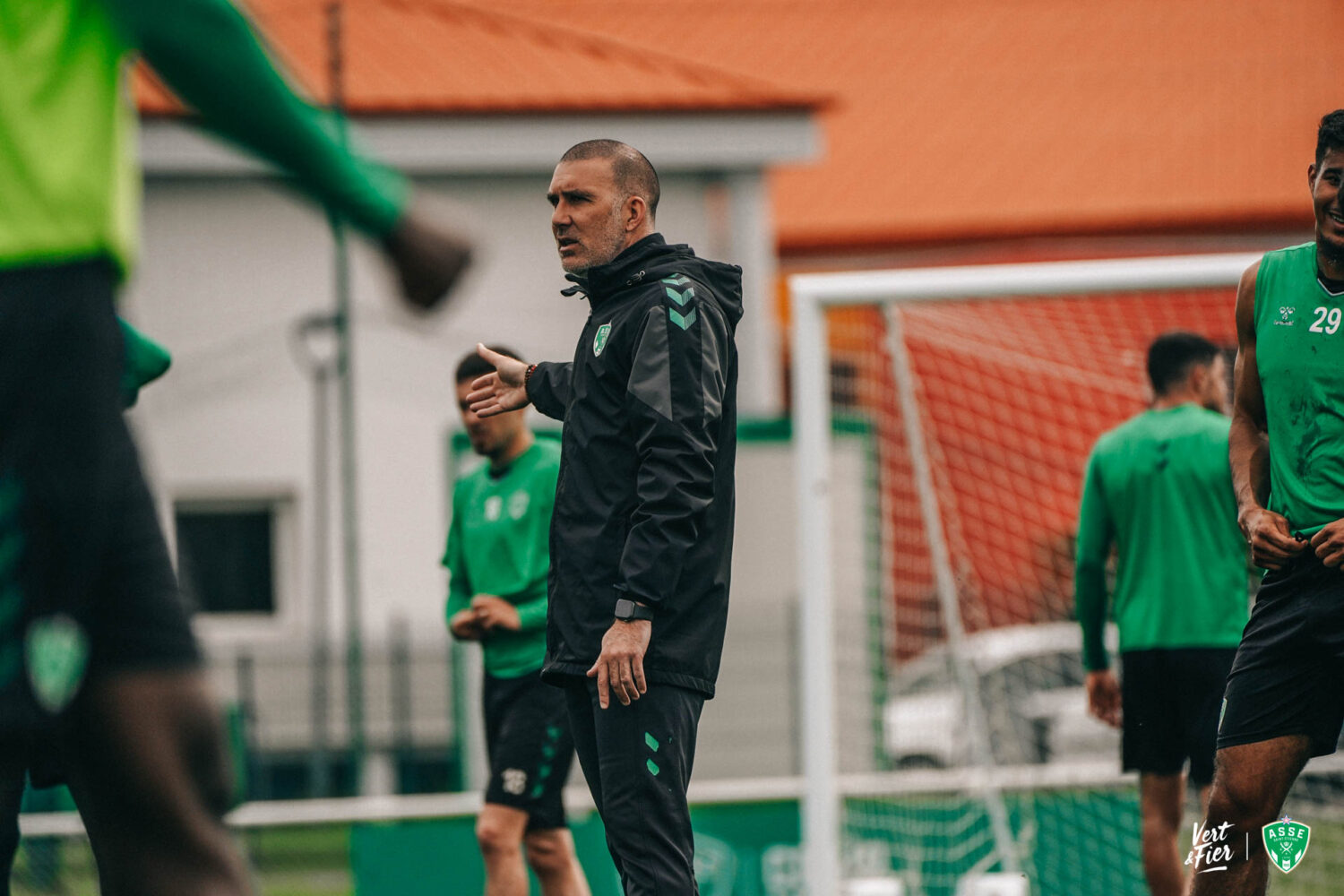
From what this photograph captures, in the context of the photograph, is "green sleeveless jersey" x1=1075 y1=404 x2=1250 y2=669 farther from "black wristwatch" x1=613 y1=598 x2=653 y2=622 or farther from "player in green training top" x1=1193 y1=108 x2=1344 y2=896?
"black wristwatch" x1=613 y1=598 x2=653 y2=622

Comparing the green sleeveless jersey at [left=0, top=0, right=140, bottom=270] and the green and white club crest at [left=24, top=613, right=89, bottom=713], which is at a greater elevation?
the green sleeveless jersey at [left=0, top=0, right=140, bottom=270]

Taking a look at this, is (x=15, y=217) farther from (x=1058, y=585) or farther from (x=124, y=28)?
(x=1058, y=585)

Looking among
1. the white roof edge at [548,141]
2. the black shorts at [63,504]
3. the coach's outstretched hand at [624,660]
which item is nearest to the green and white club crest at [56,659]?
the black shorts at [63,504]

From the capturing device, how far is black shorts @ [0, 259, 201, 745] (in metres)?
2.03

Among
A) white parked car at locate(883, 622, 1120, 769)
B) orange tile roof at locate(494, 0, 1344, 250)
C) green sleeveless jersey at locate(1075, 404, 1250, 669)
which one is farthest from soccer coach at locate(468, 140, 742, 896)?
orange tile roof at locate(494, 0, 1344, 250)

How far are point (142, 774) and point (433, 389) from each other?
16042 mm

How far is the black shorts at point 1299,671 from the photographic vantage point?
3775 mm

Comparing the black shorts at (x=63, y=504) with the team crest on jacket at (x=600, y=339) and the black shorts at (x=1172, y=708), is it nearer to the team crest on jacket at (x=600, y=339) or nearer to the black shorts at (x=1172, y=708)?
the team crest on jacket at (x=600, y=339)

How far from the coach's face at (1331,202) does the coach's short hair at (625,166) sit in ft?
5.06

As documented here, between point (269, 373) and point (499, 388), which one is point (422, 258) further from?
point (269, 373)

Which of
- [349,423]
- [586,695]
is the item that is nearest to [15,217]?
[586,695]

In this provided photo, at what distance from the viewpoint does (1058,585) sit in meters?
9.93

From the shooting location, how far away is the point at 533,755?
211 inches

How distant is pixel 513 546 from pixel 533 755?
0.70m
